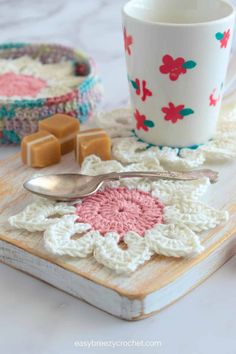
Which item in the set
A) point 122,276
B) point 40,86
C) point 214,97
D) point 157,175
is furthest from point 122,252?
point 40,86

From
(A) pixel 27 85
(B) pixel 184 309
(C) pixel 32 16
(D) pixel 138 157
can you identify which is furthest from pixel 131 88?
(C) pixel 32 16

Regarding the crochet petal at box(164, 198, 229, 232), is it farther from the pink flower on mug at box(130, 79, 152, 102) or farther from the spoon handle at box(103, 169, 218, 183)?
the pink flower on mug at box(130, 79, 152, 102)

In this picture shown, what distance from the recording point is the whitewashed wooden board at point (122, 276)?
1.86 ft

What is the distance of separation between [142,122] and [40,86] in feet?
0.60

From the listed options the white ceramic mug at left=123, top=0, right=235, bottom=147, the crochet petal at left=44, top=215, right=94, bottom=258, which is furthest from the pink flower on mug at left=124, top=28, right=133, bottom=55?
the crochet petal at left=44, top=215, right=94, bottom=258

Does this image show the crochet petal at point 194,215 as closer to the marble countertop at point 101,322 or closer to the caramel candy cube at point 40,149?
the marble countertop at point 101,322

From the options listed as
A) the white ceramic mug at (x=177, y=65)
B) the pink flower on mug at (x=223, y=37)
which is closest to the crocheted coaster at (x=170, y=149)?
the white ceramic mug at (x=177, y=65)

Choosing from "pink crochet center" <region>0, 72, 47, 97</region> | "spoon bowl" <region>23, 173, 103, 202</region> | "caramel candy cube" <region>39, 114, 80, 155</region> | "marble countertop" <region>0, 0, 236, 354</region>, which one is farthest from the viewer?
"pink crochet center" <region>0, 72, 47, 97</region>

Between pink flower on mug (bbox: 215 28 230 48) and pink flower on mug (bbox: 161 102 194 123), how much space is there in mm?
79

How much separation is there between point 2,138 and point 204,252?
1.11 ft

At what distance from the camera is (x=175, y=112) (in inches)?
29.7

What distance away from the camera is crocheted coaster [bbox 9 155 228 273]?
600mm

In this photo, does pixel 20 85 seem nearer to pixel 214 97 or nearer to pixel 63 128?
pixel 63 128

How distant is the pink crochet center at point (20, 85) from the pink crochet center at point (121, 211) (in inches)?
9.8
